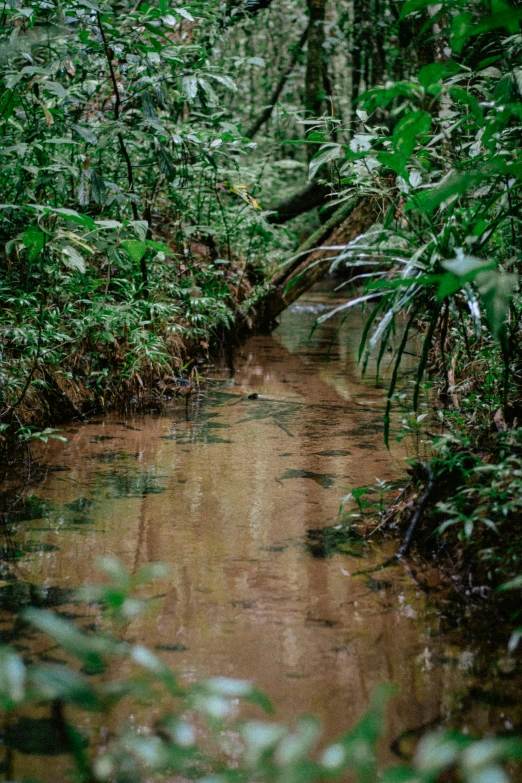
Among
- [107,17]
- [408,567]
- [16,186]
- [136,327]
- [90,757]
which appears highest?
[107,17]

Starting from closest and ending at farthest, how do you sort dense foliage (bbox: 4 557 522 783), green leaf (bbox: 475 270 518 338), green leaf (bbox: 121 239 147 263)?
dense foliage (bbox: 4 557 522 783) < green leaf (bbox: 475 270 518 338) < green leaf (bbox: 121 239 147 263)

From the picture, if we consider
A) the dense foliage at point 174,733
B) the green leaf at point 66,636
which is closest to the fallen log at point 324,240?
the dense foliage at point 174,733

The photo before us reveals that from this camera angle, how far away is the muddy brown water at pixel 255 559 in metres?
1.78

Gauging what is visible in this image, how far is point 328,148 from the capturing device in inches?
132

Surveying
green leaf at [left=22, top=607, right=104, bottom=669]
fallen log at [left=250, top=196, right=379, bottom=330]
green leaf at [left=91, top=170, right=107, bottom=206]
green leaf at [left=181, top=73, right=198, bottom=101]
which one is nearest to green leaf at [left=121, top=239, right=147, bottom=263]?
green leaf at [left=91, top=170, right=107, bottom=206]

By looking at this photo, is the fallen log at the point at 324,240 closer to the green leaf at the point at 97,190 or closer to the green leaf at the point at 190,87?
the green leaf at the point at 190,87

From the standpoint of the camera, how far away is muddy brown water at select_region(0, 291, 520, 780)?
178 cm

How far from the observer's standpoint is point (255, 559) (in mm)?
2490

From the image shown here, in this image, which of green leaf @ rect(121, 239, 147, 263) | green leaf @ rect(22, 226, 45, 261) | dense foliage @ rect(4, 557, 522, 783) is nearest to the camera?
dense foliage @ rect(4, 557, 522, 783)

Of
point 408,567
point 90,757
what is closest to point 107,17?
point 408,567

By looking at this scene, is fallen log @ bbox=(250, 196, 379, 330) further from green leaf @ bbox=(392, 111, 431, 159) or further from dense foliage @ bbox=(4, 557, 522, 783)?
dense foliage @ bbox=(4, 557, 522, 783)

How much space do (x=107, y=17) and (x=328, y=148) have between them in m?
1.96

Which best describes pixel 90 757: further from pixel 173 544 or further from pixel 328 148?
pixel 328 148

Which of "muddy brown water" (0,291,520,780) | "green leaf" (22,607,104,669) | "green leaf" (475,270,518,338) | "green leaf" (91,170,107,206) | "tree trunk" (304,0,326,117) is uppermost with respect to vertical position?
"tree trunk" (304,0,326,117)
